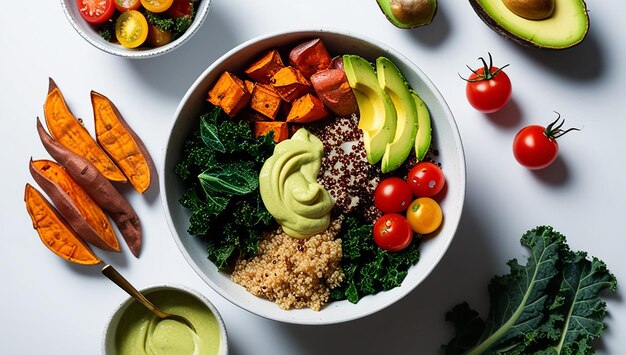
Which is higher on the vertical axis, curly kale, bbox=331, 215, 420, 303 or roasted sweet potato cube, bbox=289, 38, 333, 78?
roasted sweet potato cube, bbox=289, 38, 333, 78

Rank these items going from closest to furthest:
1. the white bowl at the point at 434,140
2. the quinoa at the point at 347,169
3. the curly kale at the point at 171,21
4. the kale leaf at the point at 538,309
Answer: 1. the white bowl at the point at 434,140
2. the quinoa at the point at 347,169
3. the curly kale at the point at 171,21
4. the kale leaf at the point at 538,309

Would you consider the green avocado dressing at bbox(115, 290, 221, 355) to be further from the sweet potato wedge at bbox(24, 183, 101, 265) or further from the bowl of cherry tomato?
the bowl of cherry tomato

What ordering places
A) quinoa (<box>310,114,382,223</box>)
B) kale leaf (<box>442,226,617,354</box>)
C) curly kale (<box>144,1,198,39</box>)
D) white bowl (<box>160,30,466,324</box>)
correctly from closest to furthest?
white bowl (<box>160,30,466,324</box>)
quinoa (<box>310,114,382,223</box>)
curly kale (<box>144,1,198,39</box>)
kale leaf (<box>442,226,617,354</box>)

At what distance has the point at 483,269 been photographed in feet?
10.7

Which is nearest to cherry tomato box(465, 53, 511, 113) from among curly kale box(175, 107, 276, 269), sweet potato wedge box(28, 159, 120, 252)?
curly kale box(175, 107, 276, 269)

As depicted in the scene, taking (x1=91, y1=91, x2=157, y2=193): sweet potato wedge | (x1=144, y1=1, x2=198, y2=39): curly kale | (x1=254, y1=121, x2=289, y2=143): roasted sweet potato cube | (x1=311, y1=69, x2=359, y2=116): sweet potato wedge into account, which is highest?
(x1=311, y1=69, x2=359, y2=116): sweet potato wedge

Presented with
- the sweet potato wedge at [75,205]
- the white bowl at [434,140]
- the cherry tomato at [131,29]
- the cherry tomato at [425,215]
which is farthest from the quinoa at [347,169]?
the sweet potato wedge at [75,205]

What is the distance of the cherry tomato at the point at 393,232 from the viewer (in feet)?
9.48

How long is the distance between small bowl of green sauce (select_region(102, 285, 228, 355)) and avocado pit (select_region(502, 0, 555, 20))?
1764 mm

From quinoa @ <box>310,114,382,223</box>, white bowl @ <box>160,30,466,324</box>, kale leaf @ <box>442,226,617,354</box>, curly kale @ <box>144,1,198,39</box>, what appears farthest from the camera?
kale leaf @ <box>442,226,617,354</box>

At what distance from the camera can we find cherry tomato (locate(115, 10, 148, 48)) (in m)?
3.09

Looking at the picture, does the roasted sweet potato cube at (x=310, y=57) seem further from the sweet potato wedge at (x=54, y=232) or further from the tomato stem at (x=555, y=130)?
the sweet potato wedge at (x=54, y=232)

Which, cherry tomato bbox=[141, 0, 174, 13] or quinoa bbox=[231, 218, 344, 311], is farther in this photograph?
cherry tomato bbox=[141, 0, 174, 13]

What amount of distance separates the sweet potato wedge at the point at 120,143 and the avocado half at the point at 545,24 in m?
1.55
